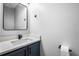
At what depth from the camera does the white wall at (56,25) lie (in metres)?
1.98

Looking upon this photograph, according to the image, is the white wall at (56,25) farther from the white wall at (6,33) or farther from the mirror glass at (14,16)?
the white wall at (6,33)

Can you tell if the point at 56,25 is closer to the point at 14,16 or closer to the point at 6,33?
the point at 14,16

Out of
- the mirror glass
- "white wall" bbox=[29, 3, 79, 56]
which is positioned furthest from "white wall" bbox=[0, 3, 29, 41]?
"white wall" bbox=[29, 3, 79, 56]

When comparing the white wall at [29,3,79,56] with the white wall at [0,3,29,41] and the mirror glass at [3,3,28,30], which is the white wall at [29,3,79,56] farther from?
the white wall at [0,3,29,41]

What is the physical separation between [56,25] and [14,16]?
103 centimetres

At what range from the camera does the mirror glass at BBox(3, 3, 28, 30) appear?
1.73 metres

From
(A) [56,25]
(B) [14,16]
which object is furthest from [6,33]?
(A) [56,25]

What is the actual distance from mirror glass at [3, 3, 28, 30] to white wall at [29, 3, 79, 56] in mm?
251

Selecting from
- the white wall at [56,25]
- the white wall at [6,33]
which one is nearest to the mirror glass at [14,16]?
the white wall at [6,33]

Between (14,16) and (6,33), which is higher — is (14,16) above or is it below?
above

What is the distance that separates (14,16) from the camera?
77.0 inches

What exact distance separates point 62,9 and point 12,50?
1.51m

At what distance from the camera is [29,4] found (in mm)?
2459

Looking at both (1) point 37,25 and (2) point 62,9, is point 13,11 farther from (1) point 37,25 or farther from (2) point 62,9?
(2) point 62,9
